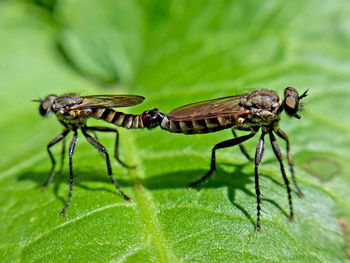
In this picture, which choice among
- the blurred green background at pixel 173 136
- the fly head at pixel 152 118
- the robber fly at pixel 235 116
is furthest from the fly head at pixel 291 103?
the fly head at pixel 152 118

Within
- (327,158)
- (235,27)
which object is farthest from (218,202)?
(235,27)

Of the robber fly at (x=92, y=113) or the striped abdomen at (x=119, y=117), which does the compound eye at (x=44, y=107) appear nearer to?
the robber fly at (x=92, y=113)

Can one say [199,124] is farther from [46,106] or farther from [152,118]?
[46,106]

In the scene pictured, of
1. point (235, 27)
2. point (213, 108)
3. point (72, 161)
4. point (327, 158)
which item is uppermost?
point (235, 27)

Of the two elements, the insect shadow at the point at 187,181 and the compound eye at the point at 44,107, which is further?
the compound eye at the point at 44,107

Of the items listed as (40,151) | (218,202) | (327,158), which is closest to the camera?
(218,202)

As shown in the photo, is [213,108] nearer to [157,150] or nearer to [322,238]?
[157,150]
